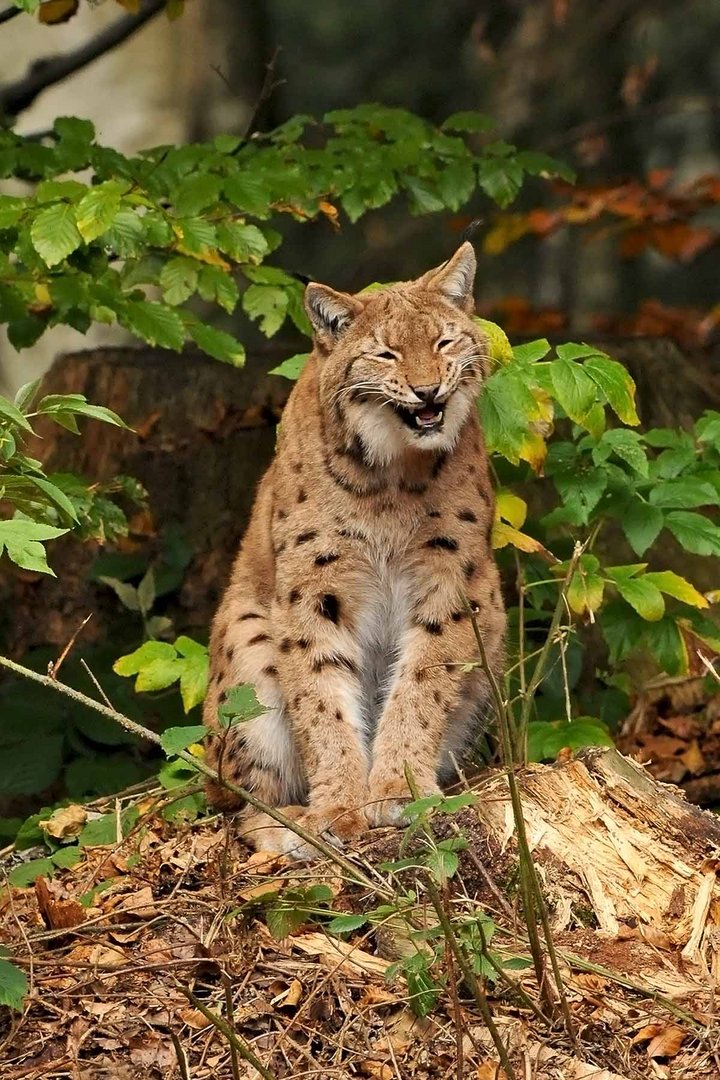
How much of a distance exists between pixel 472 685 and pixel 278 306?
61.1 inches

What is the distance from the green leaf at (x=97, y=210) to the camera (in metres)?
4.31

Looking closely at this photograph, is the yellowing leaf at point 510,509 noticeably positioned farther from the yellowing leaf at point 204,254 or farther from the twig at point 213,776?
the twig at point 213,776

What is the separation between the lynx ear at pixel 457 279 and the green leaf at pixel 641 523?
0.91 meters

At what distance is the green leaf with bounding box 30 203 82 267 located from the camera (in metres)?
4.37

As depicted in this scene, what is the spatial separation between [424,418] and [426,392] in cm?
8

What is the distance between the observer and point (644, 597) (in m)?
4.83

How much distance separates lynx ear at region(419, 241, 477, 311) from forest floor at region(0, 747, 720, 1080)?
166cm

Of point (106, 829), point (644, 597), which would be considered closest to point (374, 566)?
point (644, 597)

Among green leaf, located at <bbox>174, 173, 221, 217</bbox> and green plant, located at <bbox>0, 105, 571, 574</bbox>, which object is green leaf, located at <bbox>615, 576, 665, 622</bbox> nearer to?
green plant, located at <bbox>0, 105, 571, 574</bbox>

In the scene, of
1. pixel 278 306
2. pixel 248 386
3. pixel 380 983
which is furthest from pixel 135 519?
pixel 380 983

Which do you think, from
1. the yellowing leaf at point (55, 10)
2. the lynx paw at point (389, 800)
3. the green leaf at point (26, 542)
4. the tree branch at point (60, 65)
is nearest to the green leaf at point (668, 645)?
the lynx paw at point (389, 800)

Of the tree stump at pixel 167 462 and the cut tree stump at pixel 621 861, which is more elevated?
the tree stump at pixel 167 462

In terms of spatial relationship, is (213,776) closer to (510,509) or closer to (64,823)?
(64,823)

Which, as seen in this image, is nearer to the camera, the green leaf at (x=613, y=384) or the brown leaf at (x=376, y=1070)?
the brown leaf at (x=376, y=1070)
